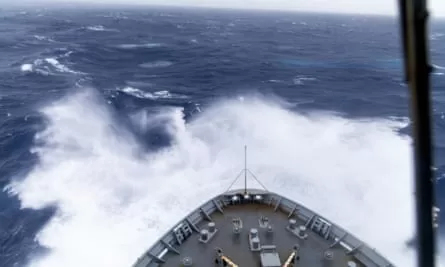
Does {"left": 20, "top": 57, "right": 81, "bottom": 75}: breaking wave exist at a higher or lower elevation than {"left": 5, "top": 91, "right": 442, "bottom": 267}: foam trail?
higher

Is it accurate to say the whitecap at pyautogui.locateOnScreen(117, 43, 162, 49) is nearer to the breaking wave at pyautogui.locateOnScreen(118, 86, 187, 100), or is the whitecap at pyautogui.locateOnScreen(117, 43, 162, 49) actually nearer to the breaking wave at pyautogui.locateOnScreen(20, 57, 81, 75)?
the breaking wave at pyautogui.locateOnScreen(20, 57, 81, 75)

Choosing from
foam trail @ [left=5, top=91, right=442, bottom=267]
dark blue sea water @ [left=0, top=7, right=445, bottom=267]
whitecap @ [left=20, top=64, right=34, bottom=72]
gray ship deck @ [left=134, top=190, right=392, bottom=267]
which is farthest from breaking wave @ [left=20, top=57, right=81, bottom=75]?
gray ship deck @ [left=134, top=190, right=392, bottom=267]

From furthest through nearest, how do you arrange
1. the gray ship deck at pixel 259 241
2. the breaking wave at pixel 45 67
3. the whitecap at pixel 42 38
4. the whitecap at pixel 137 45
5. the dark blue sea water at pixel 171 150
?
the whitecap at pixel 42 38 → the whitecap at pixel 137 45 → the breaking wave at pixel 45 67 → the dark blue sea water at pixel 171 150 → the gray ship deck at pixel 259 241

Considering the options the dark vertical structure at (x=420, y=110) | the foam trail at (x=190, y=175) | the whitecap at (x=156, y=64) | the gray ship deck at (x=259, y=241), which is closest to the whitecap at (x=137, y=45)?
the whitecap at (x=156, y=64)

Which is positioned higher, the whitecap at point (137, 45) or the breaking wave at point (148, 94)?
the whitecap at point (137, 45)

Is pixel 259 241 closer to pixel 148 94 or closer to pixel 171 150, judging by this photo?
pixel 171 150

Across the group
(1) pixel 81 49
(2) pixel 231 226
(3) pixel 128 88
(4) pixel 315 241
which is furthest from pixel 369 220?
(1) pixel 81 49

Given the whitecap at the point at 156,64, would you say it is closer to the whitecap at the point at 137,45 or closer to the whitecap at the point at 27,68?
the whitecap at the point at 137,45
